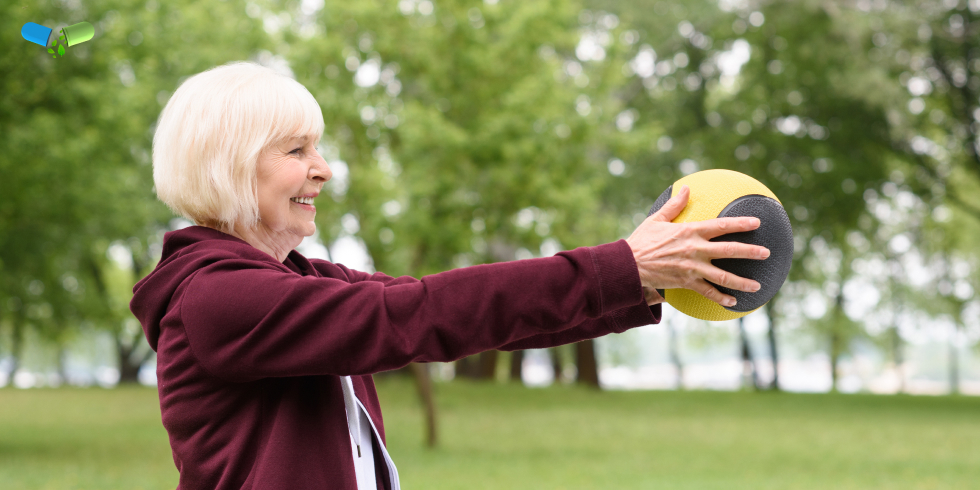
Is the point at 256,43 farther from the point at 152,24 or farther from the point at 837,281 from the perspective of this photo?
the point at 837,281

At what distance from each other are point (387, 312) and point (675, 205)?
82 cm

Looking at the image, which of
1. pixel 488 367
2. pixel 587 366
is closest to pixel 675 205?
pixel 587 366

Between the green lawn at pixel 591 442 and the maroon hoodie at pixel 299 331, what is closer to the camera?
the maroon hoodie at pixel 299 331

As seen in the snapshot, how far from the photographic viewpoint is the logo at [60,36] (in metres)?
2.08

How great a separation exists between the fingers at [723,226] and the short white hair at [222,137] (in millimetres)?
924

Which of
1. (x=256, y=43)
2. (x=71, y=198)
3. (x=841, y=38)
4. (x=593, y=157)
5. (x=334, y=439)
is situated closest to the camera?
(x=334, y=439)

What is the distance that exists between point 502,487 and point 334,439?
10.1 meters

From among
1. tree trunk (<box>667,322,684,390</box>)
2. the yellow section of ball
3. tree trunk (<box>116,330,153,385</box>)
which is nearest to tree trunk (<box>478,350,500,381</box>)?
tree trunk (<box>667,322,684,390</box>)

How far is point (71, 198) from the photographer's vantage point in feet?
44.3

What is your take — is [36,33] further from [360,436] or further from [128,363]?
[128,363]

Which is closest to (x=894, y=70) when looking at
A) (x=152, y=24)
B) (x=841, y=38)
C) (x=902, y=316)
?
(x=841, y=38)

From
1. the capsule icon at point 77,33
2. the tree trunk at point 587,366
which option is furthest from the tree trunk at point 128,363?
the capsule icon at point 77,33

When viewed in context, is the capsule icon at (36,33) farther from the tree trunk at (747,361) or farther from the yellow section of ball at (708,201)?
the tree trunk at (747,361)

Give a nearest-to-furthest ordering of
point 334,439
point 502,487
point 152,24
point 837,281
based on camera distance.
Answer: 1. point 334,439
2. point 502,487
3. point 152,24
4. point 837,281
